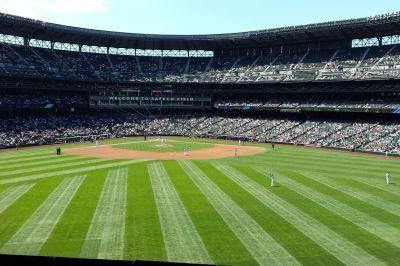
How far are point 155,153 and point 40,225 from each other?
3562cm

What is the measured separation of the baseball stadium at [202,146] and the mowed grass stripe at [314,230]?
0.36 ft

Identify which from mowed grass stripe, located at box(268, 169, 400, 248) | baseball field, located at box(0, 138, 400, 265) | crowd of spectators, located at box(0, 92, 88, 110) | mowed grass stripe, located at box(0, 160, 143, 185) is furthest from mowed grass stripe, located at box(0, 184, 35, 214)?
crowd of spectators, located at box(0, 92, 88, 110)

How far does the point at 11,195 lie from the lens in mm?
30672

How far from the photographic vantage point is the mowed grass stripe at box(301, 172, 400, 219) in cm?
2685

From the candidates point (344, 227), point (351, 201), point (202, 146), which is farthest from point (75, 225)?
point (202, 146)

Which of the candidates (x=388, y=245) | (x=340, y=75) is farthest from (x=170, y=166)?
(x=340, y=75)

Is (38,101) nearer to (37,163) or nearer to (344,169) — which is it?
(37,163)

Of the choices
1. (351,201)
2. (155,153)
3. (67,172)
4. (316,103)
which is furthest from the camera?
(316,103)

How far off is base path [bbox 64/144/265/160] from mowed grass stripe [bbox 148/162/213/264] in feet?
65.6

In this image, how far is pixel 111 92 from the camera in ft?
319

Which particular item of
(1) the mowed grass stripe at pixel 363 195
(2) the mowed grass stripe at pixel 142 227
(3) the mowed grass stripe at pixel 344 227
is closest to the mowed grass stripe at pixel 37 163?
(2) the mowed grass stripe at pixel 142 227

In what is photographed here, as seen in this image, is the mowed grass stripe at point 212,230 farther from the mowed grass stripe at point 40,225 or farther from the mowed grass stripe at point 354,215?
the mowed grass stripe at point 40,225

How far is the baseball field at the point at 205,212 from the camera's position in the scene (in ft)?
63.1

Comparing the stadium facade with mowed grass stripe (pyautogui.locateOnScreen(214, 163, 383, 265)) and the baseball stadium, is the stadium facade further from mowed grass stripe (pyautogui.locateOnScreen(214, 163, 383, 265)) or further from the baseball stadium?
mowed grass stripe (pyautogui.locateOnScreen(214, 163, 383, 265))
